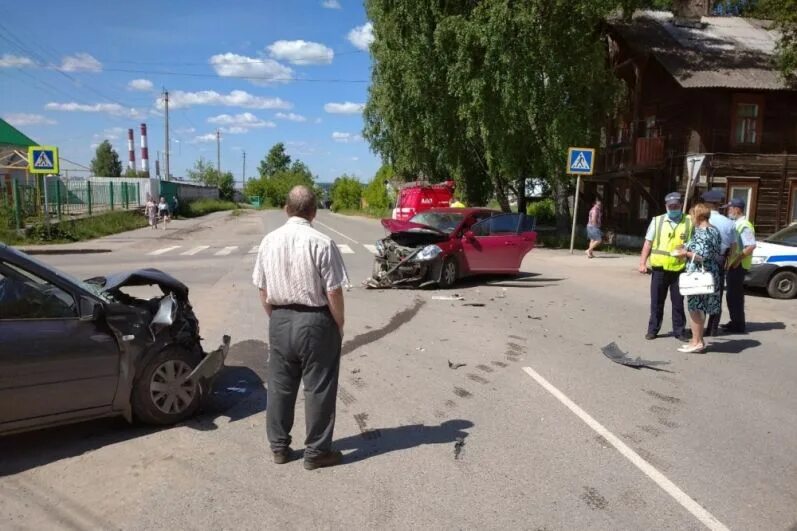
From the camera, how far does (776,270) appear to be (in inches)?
445

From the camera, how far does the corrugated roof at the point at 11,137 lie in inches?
1495

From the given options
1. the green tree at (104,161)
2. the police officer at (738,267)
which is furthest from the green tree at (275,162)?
the police officer at (738,267)

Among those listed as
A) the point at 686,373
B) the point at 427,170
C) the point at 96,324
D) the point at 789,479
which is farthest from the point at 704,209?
the point at 427,170

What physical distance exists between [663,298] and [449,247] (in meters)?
4.77

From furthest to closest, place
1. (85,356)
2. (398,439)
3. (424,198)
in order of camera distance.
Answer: (424,198)
(398,439)
(85,356)

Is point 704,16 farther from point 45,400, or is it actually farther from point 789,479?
point 45,400

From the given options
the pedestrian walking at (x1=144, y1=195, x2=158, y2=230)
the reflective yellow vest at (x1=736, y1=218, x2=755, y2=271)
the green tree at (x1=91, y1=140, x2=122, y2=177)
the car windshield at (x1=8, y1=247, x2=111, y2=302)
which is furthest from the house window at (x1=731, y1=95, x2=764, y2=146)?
the green tree at (x1=91, y1=140, x2=122, y2=177)

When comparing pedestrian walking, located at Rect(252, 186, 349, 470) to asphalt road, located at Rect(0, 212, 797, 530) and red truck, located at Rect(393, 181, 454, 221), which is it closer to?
asphalt road, located at Rect(0, 212, 797, 530)

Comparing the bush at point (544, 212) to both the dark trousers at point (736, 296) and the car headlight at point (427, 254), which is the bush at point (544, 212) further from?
the dark trousers at point (736, 296)

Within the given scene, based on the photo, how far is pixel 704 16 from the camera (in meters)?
28.0

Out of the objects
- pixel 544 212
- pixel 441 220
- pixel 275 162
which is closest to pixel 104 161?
pixel 275 162

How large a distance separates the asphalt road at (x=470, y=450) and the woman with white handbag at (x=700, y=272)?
0.38 metres

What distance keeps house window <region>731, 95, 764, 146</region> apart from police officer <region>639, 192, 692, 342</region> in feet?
58.4

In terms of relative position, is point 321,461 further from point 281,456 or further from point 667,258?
point 667,258
